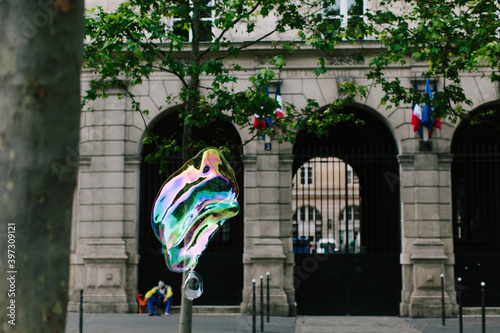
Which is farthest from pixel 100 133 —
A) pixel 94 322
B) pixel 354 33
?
pixel 354 33

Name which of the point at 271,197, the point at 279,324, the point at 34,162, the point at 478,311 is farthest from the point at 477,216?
the point at 34,162

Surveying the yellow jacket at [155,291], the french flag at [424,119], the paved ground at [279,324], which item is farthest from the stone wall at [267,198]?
the yellow jacket at [155,291]

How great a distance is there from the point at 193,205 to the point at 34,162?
6543 mm

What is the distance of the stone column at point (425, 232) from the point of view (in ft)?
52.6

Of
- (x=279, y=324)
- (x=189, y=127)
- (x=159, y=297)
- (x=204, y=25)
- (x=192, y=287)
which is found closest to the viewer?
(x=192, y=287)

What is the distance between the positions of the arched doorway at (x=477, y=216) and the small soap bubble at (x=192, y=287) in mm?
8503

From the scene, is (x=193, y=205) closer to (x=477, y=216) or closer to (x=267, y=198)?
(x=267, y=198)

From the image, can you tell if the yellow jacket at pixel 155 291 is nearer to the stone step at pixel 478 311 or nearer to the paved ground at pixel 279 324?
the paved ground at pixel 279 324

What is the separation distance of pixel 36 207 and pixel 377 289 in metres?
14.7

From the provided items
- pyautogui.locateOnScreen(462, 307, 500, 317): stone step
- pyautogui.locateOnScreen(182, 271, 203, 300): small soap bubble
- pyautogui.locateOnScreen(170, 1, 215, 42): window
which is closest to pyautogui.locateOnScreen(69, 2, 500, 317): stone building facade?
pyautogui.locateOnScreen(462, 307, 500, 317): stone step

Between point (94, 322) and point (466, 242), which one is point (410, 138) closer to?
point (466, 242)

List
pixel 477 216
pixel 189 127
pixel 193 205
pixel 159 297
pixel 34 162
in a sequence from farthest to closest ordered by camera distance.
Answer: pixel 477 216, pixel 159 297, pixel 189 127, pixel 193 205, pixel 34 162

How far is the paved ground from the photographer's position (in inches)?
557

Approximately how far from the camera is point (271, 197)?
16.6 meters
